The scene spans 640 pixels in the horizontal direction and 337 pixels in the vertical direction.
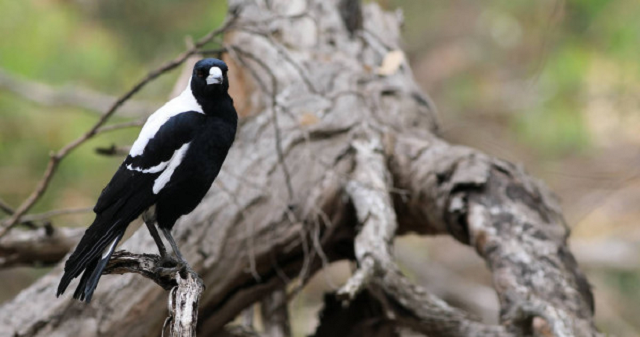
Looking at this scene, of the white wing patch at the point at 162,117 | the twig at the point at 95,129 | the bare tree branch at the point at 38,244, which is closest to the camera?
the white wing patch at the point at 162,117

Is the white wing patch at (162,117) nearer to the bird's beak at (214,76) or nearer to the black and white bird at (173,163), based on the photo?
the black and white bird at (173,163)

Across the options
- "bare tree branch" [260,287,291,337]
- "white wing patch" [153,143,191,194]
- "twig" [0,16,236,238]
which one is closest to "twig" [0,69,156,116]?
"bare tree branch" [260,287,291,337]

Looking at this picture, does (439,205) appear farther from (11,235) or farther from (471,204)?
(11,235)

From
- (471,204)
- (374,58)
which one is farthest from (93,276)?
(374,58)

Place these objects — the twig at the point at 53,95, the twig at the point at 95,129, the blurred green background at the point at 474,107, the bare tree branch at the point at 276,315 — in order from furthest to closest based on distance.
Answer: the blurred green background at the point at 474,107, the twig at the point at 53,95, the bare tree branch at the point at 276,315, the twig at the point at 95,129

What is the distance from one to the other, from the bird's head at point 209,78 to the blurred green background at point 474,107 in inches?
77.0

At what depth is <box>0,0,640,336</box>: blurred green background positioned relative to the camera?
17.7 feet

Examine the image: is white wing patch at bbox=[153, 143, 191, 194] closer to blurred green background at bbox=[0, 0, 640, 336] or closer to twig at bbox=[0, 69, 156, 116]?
blurred green background at bbox=[0, 0, 640, 336]

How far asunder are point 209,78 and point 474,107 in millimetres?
6643

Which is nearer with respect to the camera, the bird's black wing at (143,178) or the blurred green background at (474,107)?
the bird's black wing at (143,178)

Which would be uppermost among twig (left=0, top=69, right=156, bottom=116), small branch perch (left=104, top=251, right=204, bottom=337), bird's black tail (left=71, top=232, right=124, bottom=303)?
twig (left=0, top=69, right=156, bottom=116)

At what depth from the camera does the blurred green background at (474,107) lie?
5406 millimetres

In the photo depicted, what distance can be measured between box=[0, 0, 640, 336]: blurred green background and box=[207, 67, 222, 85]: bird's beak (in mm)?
1982

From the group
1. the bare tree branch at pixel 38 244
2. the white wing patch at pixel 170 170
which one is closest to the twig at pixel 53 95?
the bare tree branch at pixel 38 244
